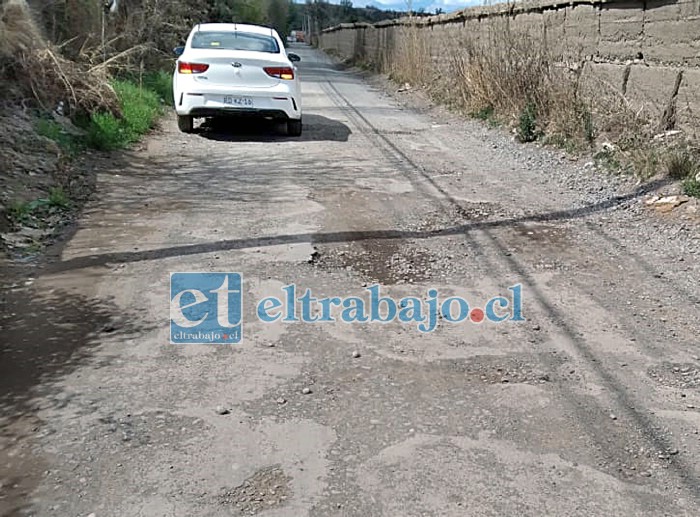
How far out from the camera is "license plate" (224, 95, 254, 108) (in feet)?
31.2

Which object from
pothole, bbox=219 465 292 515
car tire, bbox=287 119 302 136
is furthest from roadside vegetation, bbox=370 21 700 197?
pothole, bbox=219 465 292 515

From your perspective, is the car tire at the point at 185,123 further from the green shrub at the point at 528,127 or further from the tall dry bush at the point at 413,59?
the tall dry bush at the point at 413,59

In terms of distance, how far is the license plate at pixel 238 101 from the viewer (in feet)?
31.2

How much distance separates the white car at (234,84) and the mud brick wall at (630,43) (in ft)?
12.9

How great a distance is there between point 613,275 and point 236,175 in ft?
13.9

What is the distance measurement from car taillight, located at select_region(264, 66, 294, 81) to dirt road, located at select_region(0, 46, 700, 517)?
3.60m

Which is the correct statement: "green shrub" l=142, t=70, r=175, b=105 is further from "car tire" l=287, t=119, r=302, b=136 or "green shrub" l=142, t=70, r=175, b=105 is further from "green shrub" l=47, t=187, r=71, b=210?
"green shrub" l=47, t=187, r=71, b=210

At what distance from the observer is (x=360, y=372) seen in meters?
3.47

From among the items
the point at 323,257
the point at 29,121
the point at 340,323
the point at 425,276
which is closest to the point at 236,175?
the point at 29,121

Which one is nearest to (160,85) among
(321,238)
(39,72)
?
(39,72)

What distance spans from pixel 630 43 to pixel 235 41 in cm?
535

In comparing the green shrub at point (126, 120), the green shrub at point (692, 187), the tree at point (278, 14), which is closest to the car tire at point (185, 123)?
the green shrub at point (126, 120)

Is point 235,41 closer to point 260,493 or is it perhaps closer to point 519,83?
point 519,83

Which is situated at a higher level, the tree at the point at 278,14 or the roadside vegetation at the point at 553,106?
the tree at the point at 278,14
